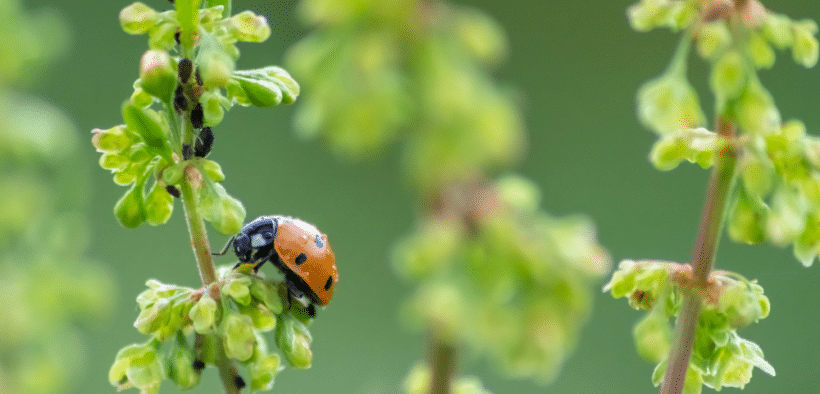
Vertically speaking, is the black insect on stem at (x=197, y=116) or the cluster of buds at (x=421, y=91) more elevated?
the black insect on stem at (x=197, y=116)

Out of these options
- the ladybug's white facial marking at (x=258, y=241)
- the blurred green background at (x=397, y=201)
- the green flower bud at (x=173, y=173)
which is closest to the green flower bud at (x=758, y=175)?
the green flower bud at (x=173, y=173)

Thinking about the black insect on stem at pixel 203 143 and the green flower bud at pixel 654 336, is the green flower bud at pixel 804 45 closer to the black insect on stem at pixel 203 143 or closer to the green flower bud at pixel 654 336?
the green flower bud at pixel 654 336

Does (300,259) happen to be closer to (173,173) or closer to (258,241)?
(258,241)

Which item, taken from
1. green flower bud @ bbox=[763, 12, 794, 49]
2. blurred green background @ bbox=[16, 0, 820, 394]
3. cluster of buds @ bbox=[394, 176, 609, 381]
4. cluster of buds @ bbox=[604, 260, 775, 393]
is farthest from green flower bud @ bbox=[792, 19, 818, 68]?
blurred green background @ bbox=[16, 0, 820, 394]

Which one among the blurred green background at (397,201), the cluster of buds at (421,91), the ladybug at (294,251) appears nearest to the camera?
the cluster of buds at (421,91)

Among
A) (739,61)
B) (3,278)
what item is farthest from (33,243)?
(739,61)

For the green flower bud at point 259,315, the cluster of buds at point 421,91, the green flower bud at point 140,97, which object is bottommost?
the cluster of buds at point 421,91

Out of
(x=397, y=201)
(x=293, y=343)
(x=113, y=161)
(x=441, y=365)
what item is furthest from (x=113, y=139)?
(x=397, y=201)

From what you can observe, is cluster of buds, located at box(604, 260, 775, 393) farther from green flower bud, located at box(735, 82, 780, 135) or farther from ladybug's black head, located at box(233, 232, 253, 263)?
ladybug's black head, located at box(233, 232, 253, 263)
